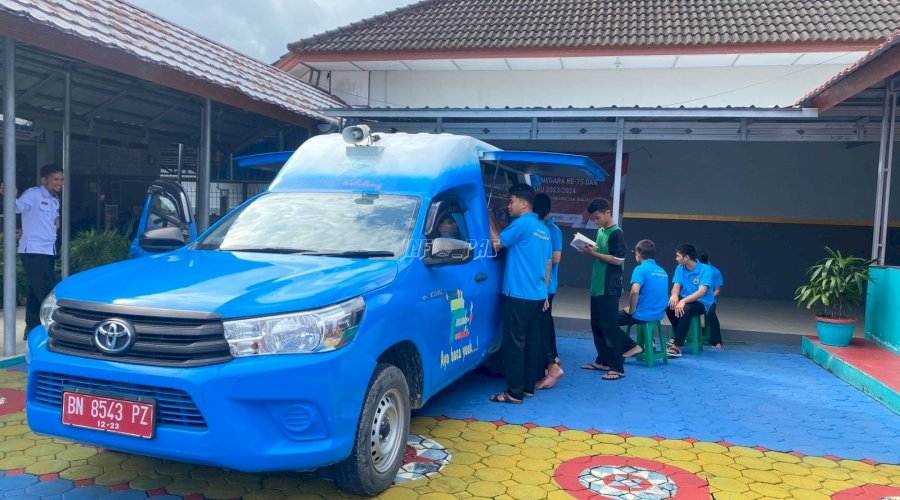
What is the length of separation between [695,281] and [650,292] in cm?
120

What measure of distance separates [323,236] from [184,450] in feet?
5.31

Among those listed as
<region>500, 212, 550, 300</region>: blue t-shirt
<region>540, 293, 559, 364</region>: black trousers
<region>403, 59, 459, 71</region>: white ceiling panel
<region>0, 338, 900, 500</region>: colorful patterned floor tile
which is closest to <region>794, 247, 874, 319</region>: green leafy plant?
<region>0, 338, 900, 500</region>: colorful patterned floor tile

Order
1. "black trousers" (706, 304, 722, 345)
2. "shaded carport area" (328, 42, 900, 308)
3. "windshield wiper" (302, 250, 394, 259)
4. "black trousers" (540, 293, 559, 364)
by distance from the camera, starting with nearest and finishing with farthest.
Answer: "windshield wiper" (302, 250, 394, 259) < "black trousers" (540, 293, 559, 364) < "black trousers" (706, 304, 722, 345) < "shaded carport area" (328, 42, 900, 308)

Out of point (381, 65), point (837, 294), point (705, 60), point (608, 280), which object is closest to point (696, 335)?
point (837, 294)

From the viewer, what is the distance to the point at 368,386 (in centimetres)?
357

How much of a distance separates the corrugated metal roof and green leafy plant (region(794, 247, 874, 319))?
6.93 meters

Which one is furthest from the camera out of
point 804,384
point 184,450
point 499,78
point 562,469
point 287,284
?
point 499,78

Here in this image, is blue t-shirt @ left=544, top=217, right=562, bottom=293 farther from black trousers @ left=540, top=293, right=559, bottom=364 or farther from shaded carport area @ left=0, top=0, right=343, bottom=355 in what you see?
shaded carport area @ left=0, top=0, right=343, bottom=355

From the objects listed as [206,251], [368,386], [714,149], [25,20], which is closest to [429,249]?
[368,386]

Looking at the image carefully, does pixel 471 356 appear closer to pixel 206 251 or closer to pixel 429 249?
pixel 429 249

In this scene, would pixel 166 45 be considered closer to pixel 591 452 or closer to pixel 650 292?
pixel 650 292

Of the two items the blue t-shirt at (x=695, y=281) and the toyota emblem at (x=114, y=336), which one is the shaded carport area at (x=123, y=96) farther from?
the blue t-shirt at (x=695, y=281)

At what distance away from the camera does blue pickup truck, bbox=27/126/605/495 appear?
123 inches

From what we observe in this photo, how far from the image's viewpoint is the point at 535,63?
13406 millimetres
